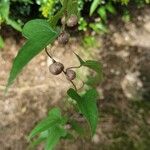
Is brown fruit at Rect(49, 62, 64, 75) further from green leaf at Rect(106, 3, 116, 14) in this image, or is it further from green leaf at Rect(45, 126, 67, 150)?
green leaf at Rect(106, 3, 116, 14)

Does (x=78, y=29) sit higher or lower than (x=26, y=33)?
lower

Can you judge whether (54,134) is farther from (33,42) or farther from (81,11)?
(81,11)

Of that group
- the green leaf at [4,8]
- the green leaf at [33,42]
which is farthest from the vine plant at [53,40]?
the green leaf at [4,8]

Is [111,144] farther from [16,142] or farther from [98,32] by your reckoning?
[98,32]

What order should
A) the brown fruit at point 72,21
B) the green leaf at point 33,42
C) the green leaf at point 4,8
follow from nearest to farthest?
the green leaf at point 33,42, the brown fruit at point 72,21, the green leaf at point 4,8

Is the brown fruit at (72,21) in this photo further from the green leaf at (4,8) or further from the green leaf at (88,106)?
the green leaf at (4,8)

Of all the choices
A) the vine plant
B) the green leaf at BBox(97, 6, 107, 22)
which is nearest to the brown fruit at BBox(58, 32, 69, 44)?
the vine plant

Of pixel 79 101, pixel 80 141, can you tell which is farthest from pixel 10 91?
pixel 79 101
